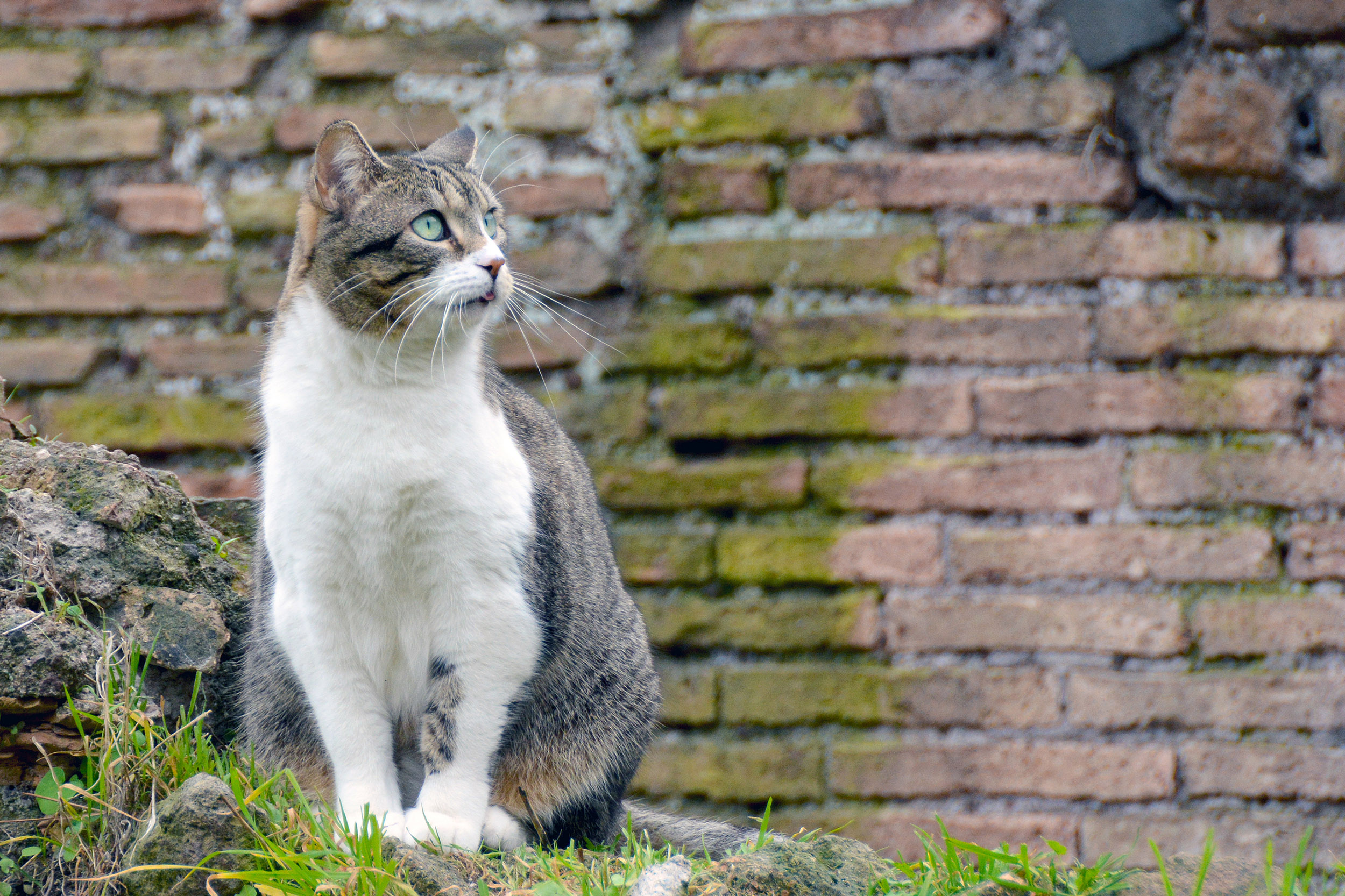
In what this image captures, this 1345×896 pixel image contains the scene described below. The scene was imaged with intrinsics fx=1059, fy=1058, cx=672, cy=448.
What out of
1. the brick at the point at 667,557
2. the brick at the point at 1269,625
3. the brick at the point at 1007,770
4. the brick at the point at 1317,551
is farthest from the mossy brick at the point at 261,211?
the brick at the point at 1317,551

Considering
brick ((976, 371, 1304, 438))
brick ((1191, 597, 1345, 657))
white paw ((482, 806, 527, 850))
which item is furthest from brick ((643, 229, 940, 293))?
white paw ((482, 806, 527, 850))

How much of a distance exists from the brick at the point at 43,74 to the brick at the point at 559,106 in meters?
0.96

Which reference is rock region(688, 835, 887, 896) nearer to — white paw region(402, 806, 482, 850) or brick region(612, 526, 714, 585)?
white paw region(402, 806, 482, 850)

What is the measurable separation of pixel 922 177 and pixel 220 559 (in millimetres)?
1492

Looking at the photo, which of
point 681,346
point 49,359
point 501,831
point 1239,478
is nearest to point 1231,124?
point 1239,478

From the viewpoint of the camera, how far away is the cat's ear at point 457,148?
173cm

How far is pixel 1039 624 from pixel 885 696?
0.32 m

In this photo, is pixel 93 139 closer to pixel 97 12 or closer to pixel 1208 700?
pixel 97 12

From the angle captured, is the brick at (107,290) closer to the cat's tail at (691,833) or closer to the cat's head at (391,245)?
the cat's head at (391,245)

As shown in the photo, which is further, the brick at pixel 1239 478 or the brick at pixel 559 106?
the brick at pixel 559 106

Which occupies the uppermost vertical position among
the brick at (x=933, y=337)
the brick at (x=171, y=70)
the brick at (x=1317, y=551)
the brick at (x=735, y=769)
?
the brick at (x=171, y=70)

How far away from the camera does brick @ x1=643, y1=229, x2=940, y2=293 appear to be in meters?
2.12

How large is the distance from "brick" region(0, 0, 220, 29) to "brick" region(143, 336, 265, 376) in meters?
0.71

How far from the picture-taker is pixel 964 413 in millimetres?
2088
